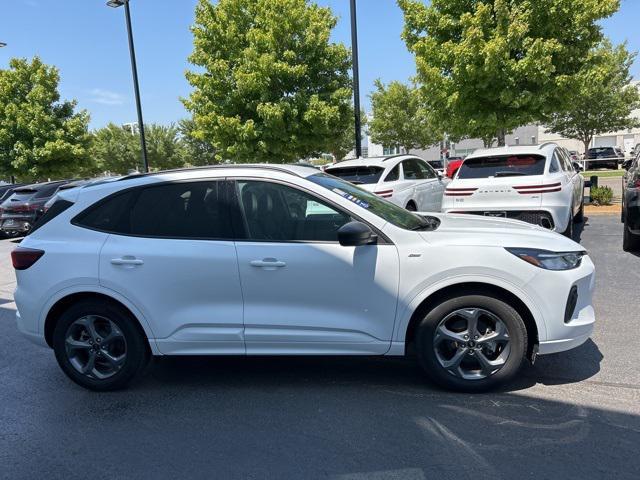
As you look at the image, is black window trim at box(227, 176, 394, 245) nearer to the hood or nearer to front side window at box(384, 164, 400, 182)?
the hood

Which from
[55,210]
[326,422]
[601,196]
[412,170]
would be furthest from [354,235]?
[601,196]

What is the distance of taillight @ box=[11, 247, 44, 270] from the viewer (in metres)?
4.05

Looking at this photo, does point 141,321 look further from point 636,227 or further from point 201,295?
point 636,227

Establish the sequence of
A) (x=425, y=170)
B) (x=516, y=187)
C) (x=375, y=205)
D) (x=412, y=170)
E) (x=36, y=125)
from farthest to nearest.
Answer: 1. (x=36, y=125)
2. (x=425, y=170)
3. (x=412, y=170)
4. (x=516, y=187)
5. (x=375, y=205)

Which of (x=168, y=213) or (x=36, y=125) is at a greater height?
(x=36, y=125)

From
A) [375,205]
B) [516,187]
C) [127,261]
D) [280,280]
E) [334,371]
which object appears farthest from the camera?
[516,187]

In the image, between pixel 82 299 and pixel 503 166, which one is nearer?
pixel 82 299

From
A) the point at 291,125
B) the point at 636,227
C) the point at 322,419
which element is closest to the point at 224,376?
the point at 322,419

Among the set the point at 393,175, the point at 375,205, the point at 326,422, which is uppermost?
the point at 393,175

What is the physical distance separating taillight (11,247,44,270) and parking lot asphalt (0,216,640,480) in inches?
41.6

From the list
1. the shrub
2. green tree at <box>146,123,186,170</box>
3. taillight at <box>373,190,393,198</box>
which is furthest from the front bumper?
green tree at <box>146,123,186,170</box>

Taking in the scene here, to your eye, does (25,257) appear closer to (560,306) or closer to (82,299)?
(82,299)

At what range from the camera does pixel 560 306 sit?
3518mm

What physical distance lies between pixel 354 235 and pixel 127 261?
173 centimetres
